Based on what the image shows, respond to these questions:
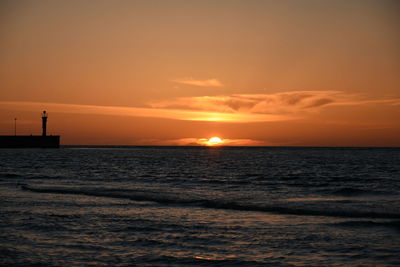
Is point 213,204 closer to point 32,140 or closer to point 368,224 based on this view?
point 368,224

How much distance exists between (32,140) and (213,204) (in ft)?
551

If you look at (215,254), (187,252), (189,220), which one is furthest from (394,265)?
(189,220)

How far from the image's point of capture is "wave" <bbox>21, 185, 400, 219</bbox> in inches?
840

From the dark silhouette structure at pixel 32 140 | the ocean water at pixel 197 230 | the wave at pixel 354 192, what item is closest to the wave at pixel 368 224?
the ocean water at pixel 197 230

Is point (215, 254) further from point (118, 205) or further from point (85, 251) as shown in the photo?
point (118, 205)

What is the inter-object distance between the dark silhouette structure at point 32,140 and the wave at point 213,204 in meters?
148

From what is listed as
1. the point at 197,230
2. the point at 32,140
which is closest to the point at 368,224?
the point at 197,230

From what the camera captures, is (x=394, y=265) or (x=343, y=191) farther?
(x=343, y=191)

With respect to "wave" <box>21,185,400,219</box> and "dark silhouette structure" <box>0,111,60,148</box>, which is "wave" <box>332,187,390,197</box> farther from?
"dark silhouette structure" <box>0,111,60,148</box>

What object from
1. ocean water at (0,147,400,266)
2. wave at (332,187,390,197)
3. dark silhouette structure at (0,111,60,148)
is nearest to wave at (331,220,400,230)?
ocean water at (0,147,400,266)

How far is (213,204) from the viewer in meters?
24.0

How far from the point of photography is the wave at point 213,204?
70.0 ft

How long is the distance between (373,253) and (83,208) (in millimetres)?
14534

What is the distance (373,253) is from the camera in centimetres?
1326
